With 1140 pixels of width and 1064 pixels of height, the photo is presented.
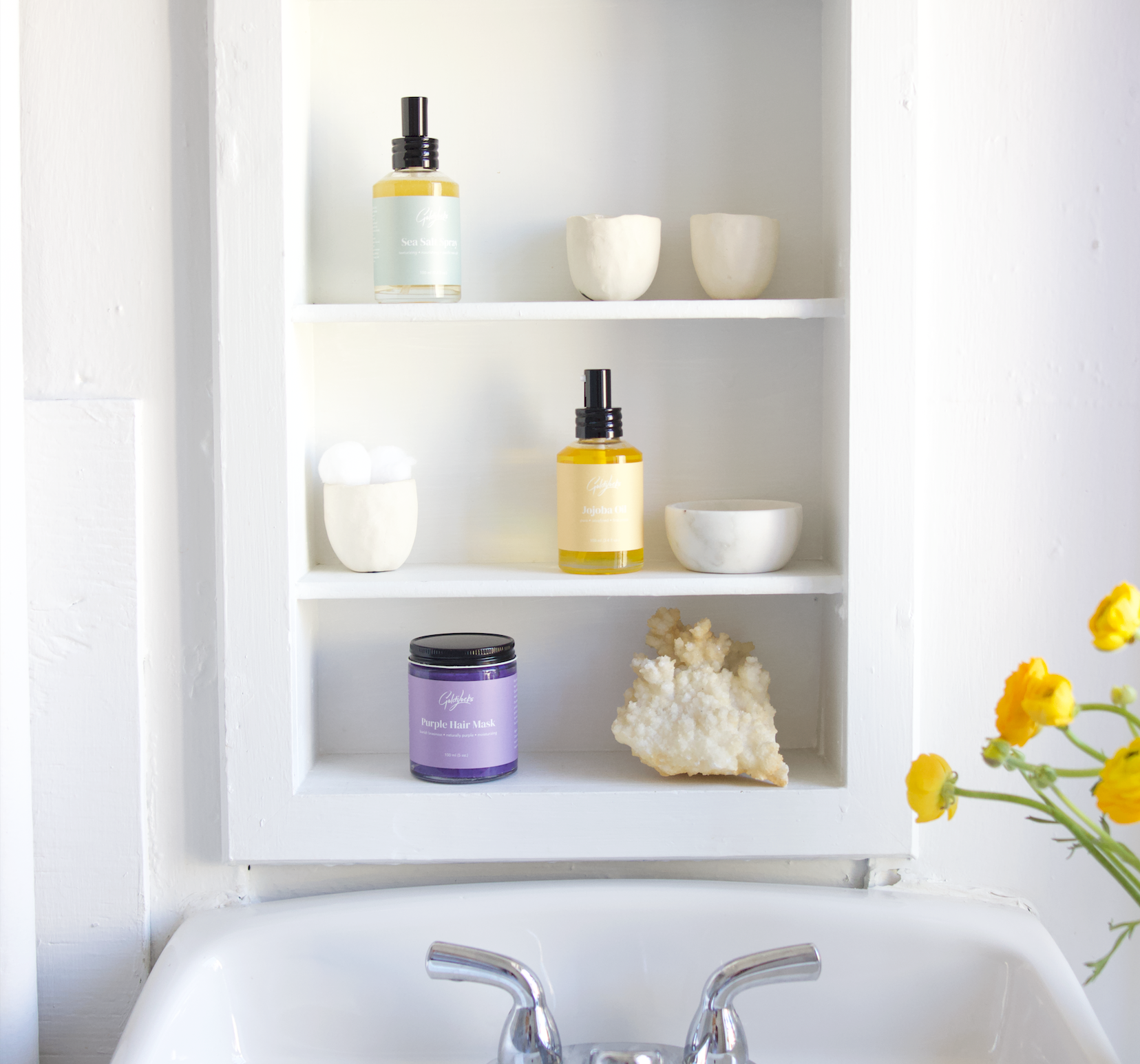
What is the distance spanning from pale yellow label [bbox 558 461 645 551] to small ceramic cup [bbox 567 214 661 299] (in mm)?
138

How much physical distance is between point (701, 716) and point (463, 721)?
185mm

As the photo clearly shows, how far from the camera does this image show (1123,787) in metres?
0.52

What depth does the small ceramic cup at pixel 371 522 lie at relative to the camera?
83 cm

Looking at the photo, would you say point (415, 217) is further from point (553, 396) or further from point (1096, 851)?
point (1096, 851)

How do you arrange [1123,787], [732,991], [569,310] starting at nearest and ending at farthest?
1. [1123,787]
2. [732,991]
3. [569,310]

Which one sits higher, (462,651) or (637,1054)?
(462,651)

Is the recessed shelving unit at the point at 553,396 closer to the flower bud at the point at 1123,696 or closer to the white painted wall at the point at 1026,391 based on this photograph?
the white painted wall at the point at 1026,391

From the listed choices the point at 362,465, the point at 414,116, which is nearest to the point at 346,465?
the point at 362,465

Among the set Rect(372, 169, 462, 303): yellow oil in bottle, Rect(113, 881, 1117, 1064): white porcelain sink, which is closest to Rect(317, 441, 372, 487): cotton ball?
Rect(372, 169, 462, 303): yellow oil in bottle

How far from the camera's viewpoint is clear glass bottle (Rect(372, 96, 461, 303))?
815 mm

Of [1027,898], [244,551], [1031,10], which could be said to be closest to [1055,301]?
→ [1031,10]

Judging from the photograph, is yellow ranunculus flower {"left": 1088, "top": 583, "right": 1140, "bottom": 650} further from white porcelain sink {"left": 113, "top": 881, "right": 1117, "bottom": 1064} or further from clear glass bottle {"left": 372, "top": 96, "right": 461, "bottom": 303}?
clear glass bottle {"left": 372, "top": 96, "right": 461, "bottom": 303}

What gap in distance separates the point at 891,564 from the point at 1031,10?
1.48 feet

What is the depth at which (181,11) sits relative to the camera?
83 centimetres
